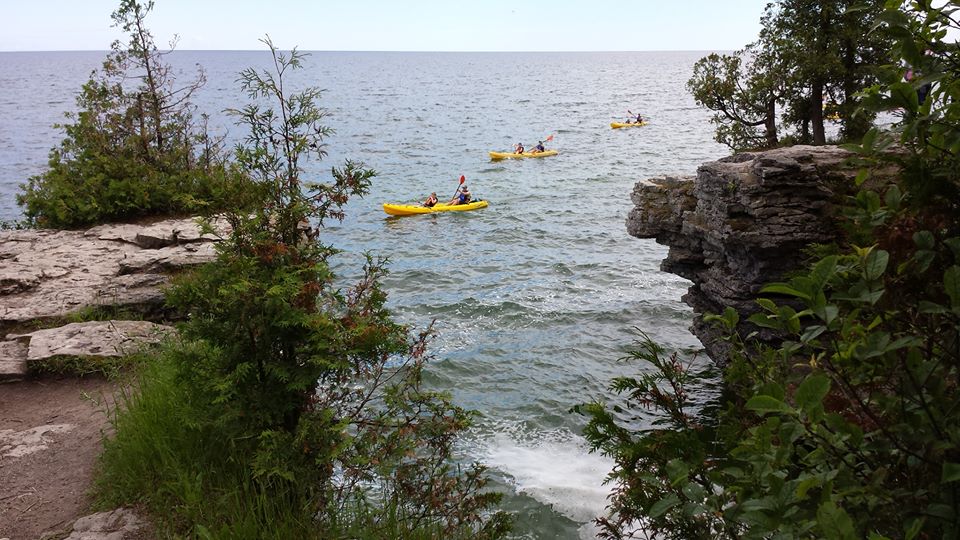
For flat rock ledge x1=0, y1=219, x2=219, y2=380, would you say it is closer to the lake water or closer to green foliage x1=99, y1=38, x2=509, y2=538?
green foliage x1=99, y1=38, x2=509, y2=538

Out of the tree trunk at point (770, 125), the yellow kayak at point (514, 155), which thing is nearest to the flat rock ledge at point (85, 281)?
the tree trunk at point (770, 125)

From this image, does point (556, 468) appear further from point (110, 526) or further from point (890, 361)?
point (890, 361)

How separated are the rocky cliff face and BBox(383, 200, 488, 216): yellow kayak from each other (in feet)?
48.7

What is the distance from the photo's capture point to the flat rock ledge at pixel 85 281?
8.03 m

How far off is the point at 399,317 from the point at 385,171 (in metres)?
20.7

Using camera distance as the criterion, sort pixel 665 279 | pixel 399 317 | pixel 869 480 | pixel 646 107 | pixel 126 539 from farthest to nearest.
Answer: pixel 646 107
pixel 665 279
pixel 399 317
pixel 126 539
pixel 869 480

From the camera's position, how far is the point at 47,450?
6328 millimetres

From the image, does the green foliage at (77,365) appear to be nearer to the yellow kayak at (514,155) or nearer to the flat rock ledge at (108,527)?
the flat rock ledge at (108,527)

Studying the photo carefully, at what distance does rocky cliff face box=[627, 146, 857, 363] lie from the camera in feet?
32.2

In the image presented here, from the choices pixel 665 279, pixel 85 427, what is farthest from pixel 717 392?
pixel 85 427

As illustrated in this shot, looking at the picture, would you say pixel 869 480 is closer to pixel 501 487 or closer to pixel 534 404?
pixel 501 487

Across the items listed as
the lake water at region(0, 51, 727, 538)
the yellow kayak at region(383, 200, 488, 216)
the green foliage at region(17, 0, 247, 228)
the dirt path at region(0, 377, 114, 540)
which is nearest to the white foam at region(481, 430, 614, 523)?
the lake water at region(0, 51, 727, 538)

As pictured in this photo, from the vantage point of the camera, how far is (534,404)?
39.8 ft

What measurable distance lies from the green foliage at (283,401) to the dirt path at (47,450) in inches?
18.8
